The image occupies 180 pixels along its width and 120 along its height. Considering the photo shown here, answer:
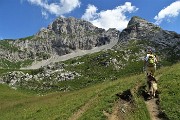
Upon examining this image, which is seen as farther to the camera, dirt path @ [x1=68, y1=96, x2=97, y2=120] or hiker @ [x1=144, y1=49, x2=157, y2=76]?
hiker @ [x1=144, y1=49, x2=157, y2=76]

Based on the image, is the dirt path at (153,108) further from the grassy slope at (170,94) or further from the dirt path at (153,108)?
the grassy slope at (170,94)

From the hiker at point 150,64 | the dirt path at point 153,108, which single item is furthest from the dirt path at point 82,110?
the hiker at point 150,64

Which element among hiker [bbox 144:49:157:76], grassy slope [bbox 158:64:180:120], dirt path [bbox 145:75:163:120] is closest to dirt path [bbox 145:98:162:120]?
dirt path [bbox 145:75:163:120]

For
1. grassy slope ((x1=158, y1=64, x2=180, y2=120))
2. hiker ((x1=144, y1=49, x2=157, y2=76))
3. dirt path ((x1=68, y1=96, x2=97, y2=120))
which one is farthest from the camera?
hiker ((x1=144, y1=49, x2=157, y2=76))

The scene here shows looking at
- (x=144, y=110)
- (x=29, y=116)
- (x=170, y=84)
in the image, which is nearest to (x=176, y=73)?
(x=170, y=84)

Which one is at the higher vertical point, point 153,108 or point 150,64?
point 150,64

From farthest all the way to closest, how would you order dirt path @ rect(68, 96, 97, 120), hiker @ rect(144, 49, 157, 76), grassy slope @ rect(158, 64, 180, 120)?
hiker @ rect(144, 49, 157, 76)
dirt path @ rect(68, 96, 97, 120)
grassy slope @ rect(158, 64, 180, 120)

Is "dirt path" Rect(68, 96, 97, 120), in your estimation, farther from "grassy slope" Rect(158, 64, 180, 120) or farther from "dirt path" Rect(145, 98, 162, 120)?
"grassy slope" Rect(158, 64, 180, 120)

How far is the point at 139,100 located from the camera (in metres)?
34.5

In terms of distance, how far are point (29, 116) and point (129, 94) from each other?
1461cm

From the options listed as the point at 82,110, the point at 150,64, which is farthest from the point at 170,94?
the point at 82,110

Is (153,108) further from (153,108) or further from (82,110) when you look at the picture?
(82,110)

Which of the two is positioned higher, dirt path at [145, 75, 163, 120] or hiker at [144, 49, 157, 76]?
hiker at [144, 49, 157, 76]

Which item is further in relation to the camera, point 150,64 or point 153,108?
point 150,64
